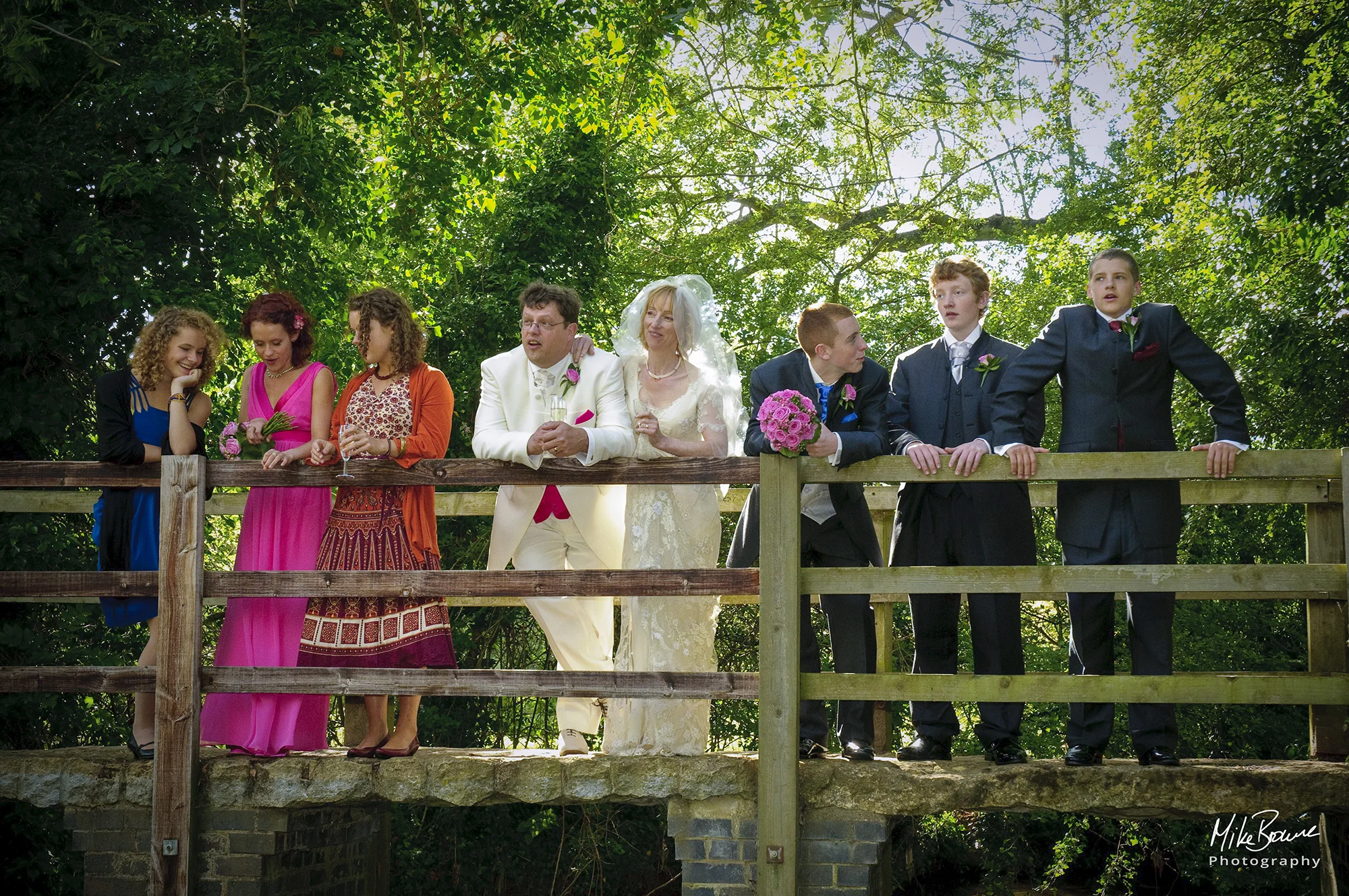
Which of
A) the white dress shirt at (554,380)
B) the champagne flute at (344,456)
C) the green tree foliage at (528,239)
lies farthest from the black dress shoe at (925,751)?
the green tree foliage at (528,239)

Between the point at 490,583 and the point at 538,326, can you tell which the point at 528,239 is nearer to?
the point at 538,326

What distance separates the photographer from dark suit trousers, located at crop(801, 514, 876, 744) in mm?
4875

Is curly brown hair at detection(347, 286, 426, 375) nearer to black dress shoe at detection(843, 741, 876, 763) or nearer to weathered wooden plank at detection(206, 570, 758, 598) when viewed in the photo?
weathered wooden plank at detection(206, 570, 758, 598)

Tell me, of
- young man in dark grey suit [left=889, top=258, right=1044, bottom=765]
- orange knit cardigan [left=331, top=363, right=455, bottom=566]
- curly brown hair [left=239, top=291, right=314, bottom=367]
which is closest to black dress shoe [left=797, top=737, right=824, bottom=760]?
young man in dark grey suit [left=889, top=258, right=1044, bottom=765]

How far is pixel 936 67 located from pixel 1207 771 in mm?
9878

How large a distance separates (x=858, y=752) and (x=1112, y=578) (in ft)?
3.82

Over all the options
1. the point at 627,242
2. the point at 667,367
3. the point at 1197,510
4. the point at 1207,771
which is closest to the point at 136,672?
the point at 667,367

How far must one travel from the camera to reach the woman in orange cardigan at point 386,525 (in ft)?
16.3

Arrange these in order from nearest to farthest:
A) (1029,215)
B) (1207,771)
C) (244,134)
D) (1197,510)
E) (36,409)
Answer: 1. (1207,771)
2. (36,409)
3. (244,134)
4. (1197,510)
5. (1029,215)

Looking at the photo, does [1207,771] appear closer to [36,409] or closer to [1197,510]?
[1197,510]

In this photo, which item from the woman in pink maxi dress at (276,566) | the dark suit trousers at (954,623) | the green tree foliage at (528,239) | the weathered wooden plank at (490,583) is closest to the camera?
the weathered wooden plank at (490,583)

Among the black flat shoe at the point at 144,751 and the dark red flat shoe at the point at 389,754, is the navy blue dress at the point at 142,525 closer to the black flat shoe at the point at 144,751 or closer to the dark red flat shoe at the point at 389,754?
the black flat shoe at the point at 144,751

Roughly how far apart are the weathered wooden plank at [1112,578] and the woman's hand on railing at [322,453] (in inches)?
83.9

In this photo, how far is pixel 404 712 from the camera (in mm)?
5090
